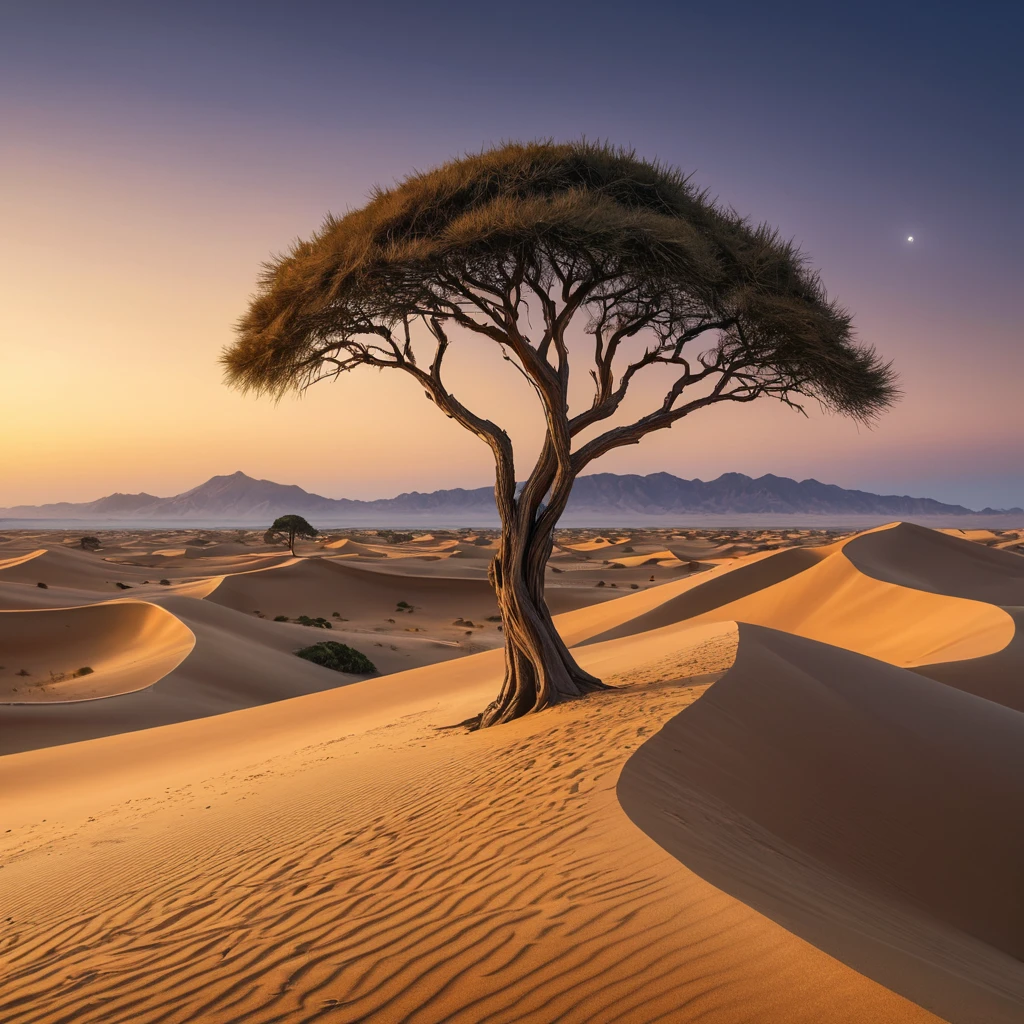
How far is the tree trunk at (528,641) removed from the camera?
34.5ft

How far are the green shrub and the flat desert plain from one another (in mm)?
6455

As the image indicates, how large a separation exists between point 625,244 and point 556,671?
600 centimetres

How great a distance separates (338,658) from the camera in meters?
23.4

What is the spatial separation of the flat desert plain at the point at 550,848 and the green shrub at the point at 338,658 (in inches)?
254

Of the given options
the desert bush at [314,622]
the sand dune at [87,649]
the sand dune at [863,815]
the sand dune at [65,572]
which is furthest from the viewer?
the sand dune at [65,572]

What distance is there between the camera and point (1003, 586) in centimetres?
2712

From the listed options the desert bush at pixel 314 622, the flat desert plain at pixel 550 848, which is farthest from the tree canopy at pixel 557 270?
the desert bush at pixel 314 622

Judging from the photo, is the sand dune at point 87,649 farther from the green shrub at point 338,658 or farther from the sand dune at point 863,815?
the sand dune at point 863,815

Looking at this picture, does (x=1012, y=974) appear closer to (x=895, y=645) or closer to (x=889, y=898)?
(x=889, y=898)

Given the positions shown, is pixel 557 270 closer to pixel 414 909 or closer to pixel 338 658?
pixel 414 909

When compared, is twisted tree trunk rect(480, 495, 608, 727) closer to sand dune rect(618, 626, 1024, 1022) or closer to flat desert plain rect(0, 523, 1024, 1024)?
flat desert plain rect(0, 523, 1024, 1024)

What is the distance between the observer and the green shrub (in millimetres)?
23047

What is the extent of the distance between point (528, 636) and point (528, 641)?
0.07 meters

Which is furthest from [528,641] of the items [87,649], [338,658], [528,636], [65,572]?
[65,572]
